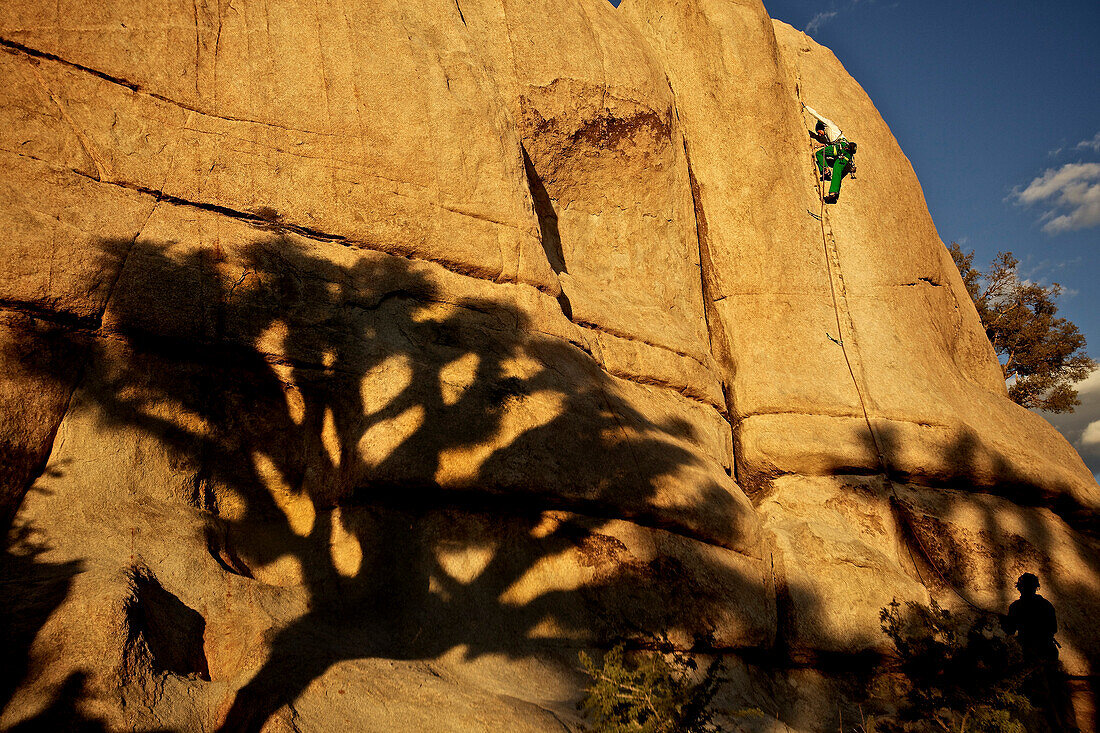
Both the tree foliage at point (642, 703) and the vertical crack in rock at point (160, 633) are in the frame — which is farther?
the tree foliage at point (642, 703)

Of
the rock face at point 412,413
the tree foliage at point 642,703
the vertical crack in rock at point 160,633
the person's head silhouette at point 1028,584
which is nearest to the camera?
the vertical crack in rock at point 160,633

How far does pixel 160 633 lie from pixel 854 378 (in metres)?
9.85

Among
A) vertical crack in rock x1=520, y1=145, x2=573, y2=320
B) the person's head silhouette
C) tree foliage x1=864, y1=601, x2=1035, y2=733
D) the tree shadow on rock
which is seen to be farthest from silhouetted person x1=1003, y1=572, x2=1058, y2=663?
vertical crack in rock x1=520, y1=145, x2=573, y2=320

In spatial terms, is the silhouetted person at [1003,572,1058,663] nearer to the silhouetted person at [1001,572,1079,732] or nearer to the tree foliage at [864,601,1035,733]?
the silhouetted person at [1001,572,1079,732]

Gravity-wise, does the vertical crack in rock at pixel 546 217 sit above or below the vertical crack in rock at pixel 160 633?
above

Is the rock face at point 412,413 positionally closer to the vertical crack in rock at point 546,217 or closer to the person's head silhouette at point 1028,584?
the vertical crack in rock at point 546,217

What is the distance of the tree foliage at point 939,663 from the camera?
23.3 feet

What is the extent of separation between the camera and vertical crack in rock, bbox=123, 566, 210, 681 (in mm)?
4320

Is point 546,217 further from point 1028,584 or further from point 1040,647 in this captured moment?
point 1040,647

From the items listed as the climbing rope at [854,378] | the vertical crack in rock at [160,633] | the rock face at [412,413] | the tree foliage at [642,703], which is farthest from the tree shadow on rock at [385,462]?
the climbing rope at [854,378]

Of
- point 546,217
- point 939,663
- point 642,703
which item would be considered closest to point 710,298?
point 546,217

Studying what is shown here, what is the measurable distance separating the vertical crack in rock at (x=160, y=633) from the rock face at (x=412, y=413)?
33 millimetres

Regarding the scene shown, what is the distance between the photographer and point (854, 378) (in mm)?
11047

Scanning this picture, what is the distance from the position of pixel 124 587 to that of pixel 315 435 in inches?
97.8
